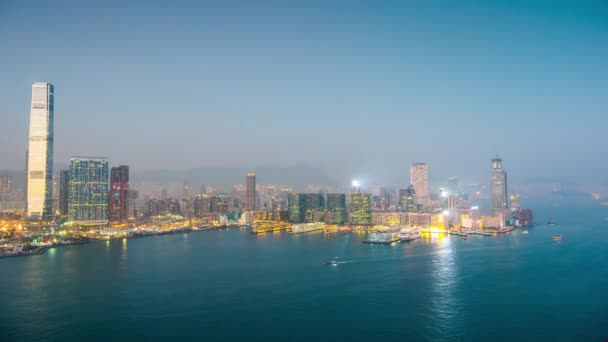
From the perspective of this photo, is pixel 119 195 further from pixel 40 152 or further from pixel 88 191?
pixel 40 152

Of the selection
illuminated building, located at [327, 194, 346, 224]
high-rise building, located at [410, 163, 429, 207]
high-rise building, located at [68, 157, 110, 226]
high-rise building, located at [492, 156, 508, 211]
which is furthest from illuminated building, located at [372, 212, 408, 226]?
high-rise building, located at [68, 157, 110, 226]

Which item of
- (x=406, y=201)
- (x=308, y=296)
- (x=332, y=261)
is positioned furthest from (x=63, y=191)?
(x=308, y=296)

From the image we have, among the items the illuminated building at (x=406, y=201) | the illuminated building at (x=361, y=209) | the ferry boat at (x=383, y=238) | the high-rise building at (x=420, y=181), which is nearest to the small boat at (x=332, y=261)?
the ferry boat at (x=383, y=238)

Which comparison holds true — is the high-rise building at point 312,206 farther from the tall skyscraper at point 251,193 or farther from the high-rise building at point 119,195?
the high-rise building at point 119,195

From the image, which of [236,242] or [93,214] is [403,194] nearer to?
[236,242]

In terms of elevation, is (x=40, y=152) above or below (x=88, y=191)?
above
